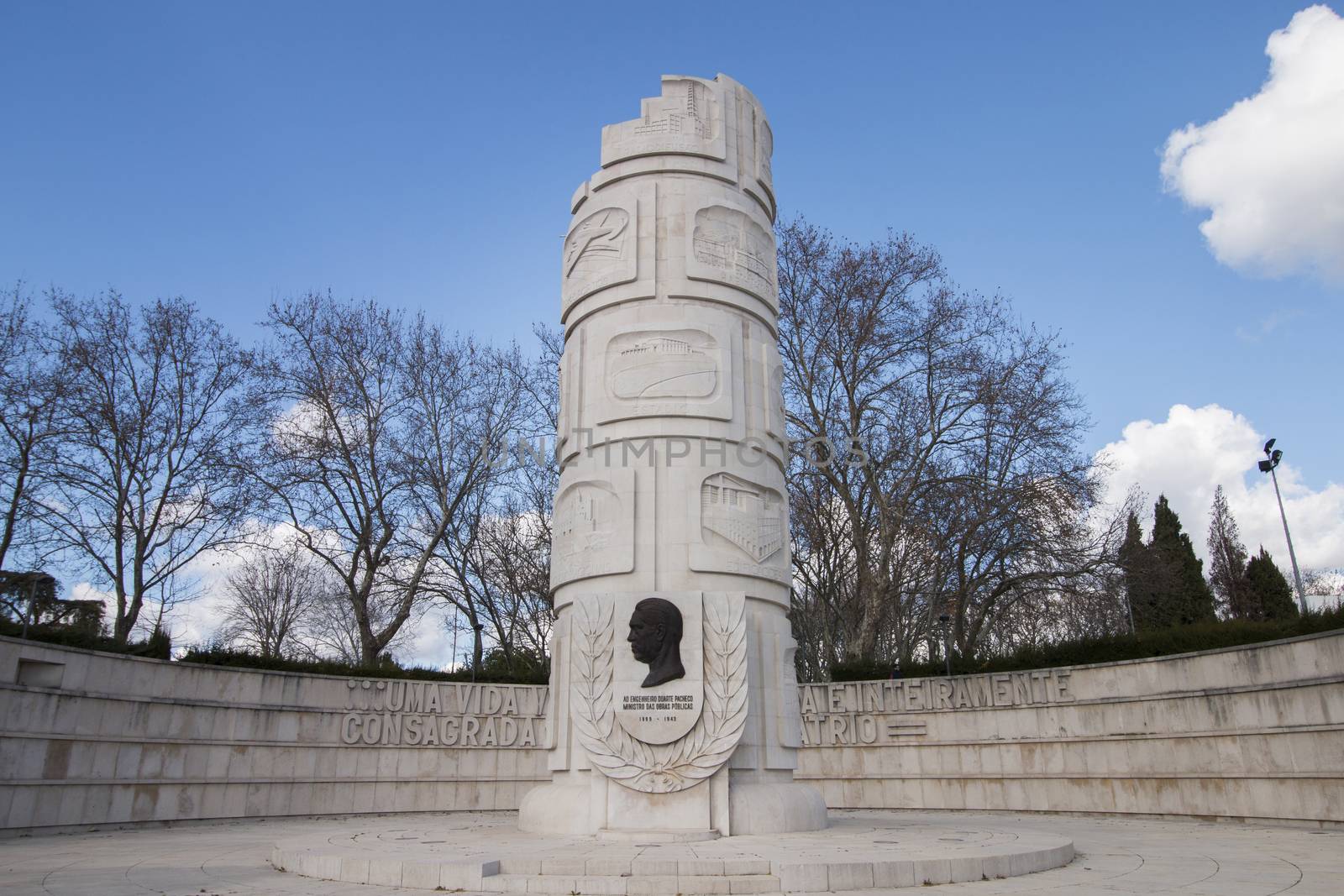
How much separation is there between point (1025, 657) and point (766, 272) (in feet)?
32.9

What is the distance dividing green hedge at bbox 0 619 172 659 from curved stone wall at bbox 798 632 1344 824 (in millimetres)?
13015

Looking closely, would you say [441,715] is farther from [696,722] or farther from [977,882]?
[977,882]

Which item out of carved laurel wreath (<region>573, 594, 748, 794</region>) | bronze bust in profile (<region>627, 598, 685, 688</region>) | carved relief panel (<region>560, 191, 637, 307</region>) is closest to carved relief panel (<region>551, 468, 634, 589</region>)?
carved laurel wreath (<region>573, 594, 748, 794</region>)

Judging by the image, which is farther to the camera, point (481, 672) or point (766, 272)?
point (481, 672)

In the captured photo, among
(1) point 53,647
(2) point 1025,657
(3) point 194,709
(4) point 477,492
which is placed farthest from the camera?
(4) point 477,492

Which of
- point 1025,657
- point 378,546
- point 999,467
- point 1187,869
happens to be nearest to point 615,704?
point 1187,869

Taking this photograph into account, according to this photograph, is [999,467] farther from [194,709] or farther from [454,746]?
[194,709]

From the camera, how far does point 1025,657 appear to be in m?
19.0

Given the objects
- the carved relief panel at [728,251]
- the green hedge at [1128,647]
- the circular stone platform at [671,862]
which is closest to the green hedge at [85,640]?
the circular stone platform at [671,862]

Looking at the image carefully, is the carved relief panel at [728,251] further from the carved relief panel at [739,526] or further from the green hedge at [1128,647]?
the green hedge at [1128,647]

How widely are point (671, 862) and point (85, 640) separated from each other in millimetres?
12262

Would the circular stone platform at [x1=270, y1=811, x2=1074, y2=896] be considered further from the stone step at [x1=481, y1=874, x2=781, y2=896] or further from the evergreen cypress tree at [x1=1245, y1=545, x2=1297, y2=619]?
the evergreen cypress tree at [x1=1245, y1=545, x2=1297, y2=619]

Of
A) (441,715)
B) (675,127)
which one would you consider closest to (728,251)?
(675,127)

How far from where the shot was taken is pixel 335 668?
1922 centimetres
